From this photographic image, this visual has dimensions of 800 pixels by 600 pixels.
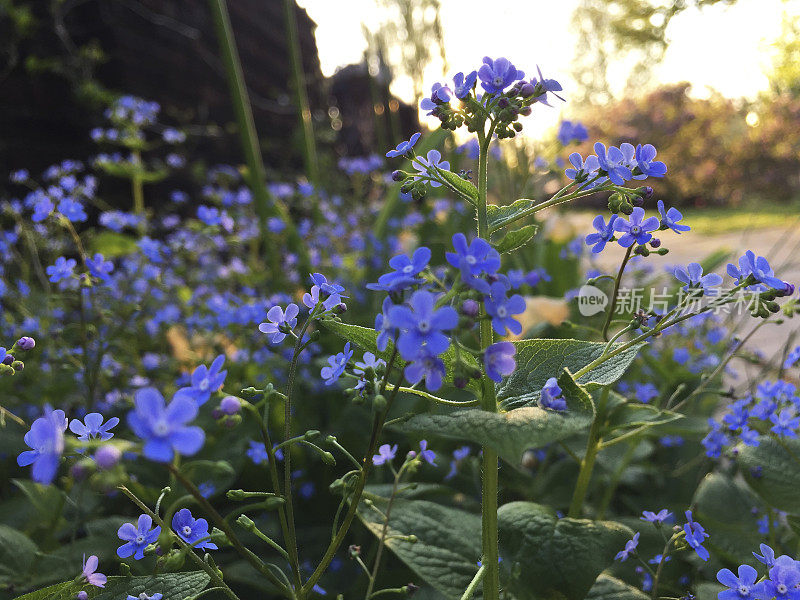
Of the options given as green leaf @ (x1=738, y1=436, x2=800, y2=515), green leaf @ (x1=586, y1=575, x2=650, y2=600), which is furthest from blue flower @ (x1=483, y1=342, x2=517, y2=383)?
green leaf @ (x1=738, y1=436, x2=800, y2=515)

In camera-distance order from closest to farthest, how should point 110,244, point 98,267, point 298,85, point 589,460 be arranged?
point 589,460
point 98,267
point 110,244
point 298,85

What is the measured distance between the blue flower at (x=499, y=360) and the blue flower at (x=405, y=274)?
0.11 m

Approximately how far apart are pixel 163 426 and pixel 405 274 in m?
0.29

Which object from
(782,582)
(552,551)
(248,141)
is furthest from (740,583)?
(248,141)

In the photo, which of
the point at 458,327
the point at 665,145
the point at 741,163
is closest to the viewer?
the point at 458,327

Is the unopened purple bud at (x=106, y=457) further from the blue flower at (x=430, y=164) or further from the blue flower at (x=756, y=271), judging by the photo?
the blue flower at (x=756, y=271)

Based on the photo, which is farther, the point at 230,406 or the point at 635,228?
the point at 635,228

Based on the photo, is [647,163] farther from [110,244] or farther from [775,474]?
[110,244]

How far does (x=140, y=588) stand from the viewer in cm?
80

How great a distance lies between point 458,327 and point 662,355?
195cm

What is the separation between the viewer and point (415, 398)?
1.49 m

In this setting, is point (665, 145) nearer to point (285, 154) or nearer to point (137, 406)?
point (285, 154)

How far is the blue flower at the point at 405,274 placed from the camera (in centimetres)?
64

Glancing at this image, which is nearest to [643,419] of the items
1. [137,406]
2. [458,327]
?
[458,327]
